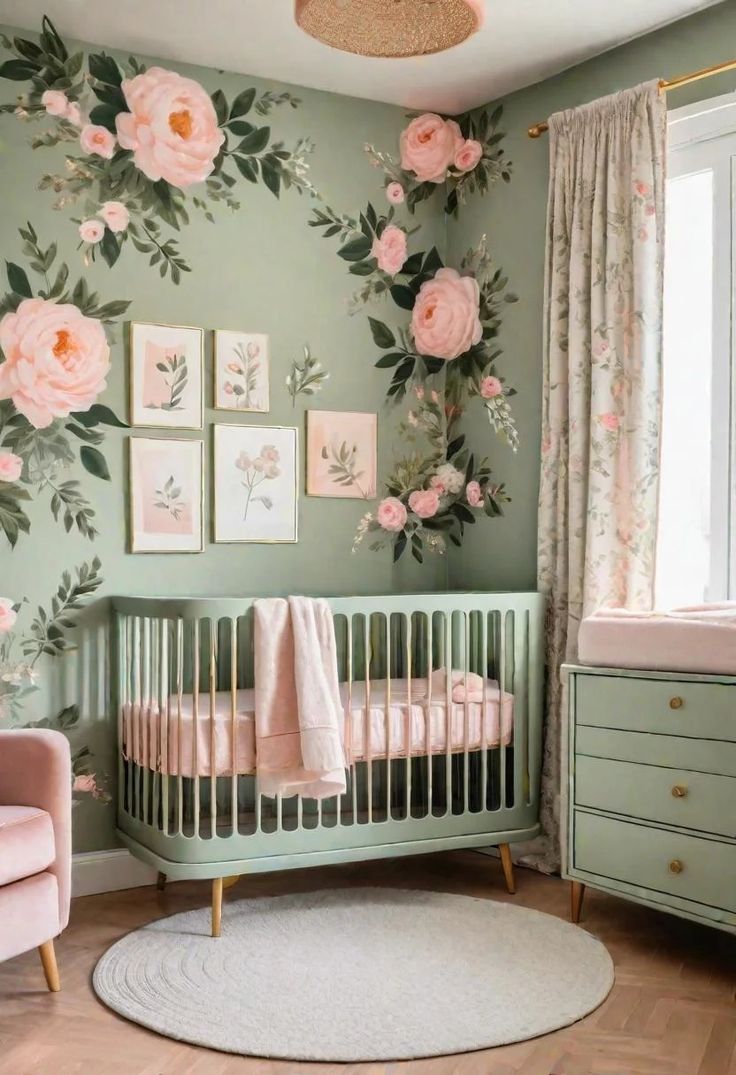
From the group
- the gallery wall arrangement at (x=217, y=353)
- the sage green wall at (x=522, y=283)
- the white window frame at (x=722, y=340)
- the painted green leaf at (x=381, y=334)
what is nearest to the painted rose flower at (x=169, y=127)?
the gallery wall arrangement at (x=217, y=353)

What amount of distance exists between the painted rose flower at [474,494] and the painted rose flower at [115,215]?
55.0 inches

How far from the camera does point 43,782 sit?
2.58 m

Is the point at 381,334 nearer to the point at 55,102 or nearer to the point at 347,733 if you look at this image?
Result: the point at 55,102

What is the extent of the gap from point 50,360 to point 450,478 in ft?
4.60

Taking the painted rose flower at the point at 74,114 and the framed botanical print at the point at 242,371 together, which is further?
the framed botanical print at the point at 242,371

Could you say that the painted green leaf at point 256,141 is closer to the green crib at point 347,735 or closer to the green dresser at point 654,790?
the green crib at point 347,735

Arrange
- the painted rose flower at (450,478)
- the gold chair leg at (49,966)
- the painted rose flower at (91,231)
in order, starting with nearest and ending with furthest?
the gold chair leg at (49,966), the painted rose flower at (91,231), the painted rose flower at (450,478)

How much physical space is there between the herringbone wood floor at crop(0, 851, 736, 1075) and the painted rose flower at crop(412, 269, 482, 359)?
1.81 metres

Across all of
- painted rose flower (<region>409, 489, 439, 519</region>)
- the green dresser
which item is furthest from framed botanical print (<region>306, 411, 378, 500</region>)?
the green dresser

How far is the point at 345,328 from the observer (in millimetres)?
3730

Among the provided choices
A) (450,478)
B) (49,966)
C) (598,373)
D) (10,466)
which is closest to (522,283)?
(598,373)

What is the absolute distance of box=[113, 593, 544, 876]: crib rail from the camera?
2.87 meters

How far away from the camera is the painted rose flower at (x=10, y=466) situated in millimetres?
3152

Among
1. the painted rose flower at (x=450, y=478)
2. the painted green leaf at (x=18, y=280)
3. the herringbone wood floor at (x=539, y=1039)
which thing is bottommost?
the herringbone wood floor at (x=539, y=1039)
